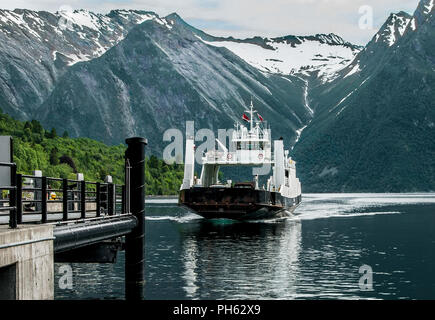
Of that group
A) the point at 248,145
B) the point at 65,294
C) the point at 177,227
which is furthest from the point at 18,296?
the point at 248,145

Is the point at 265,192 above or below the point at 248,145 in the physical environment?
below

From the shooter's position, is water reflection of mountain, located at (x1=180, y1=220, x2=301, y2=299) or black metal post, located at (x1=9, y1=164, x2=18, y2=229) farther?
water reflection of mountain, located at (x1=180, y1=220, x2=301, y2=299)

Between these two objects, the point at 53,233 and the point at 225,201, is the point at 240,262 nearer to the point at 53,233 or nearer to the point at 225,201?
the point at 53,233

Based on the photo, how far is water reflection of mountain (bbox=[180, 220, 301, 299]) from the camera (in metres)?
41.1

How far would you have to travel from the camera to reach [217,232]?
9050cm

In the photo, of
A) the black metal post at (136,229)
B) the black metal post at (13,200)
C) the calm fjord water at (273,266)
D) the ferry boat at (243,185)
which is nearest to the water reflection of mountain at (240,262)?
the calm fjord water at (273,266)

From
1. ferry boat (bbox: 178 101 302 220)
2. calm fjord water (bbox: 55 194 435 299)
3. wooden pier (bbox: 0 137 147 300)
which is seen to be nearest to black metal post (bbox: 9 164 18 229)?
wooden pier (bbox: 0 137 147 300)

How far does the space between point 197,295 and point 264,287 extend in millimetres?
4434

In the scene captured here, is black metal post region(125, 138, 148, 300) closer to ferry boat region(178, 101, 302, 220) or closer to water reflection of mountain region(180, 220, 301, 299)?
water reflection of mountain region(180, 220, 301, 299)

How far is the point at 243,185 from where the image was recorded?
359 feet

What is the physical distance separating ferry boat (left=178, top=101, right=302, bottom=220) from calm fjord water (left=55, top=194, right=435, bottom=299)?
9.95 metres
